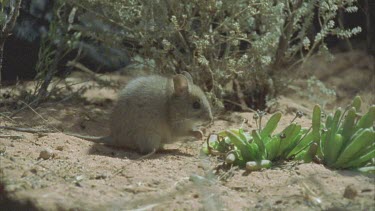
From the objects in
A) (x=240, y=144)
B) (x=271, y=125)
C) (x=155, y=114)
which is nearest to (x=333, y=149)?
(x=271, y=125)

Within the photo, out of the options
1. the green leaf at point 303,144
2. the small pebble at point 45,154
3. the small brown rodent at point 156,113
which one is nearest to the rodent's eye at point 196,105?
the small brown rodent at point 156,113

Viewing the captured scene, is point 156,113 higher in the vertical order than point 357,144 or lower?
lower

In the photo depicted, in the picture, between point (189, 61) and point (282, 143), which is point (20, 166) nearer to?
point (282, 143)

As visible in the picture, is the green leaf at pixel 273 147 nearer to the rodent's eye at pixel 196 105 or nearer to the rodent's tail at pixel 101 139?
the rodent's eye at pixel 196 105

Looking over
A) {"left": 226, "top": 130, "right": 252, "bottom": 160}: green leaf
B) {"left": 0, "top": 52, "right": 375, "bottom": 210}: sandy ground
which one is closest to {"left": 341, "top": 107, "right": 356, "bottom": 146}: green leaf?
{"left": 0, "top": 52, "right": 375, "bottom": 210}: sandy ground

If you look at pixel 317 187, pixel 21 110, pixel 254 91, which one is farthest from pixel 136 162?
pixel 254 91

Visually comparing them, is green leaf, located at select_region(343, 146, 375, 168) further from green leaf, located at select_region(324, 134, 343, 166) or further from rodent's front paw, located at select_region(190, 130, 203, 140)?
rodent's front paw, located at select_region(190, 130, 203, 140)

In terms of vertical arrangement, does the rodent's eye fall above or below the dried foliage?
below

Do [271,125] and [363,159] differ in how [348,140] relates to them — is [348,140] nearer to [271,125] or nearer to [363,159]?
[363,159]
